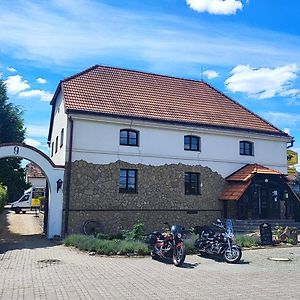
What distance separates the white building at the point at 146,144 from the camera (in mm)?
19000

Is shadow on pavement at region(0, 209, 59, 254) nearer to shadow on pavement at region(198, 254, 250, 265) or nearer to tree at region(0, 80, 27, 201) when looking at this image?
tree at region(0, 80, 27, 201)

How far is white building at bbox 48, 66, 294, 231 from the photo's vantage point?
19.0m

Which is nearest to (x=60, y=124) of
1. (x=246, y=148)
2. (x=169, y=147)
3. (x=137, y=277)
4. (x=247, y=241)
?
(x=169, y=147)

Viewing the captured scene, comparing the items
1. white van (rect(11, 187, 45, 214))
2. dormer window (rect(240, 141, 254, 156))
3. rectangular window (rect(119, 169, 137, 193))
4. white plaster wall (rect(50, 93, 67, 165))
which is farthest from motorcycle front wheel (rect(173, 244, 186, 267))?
white van (rect(11, 187, 45, 214))

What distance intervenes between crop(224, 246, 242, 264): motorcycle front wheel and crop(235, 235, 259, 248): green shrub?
11.2 feet

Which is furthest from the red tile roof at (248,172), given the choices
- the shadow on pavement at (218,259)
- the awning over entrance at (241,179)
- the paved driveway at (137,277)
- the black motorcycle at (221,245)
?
the shadow on pavement at (218,259)

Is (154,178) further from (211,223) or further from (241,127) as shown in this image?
(241,127)

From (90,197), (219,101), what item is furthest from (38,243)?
(219,101)

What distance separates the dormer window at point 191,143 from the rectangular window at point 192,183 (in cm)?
151

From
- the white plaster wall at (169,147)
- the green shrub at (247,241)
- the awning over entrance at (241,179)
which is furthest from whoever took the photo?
the awning over entrance at (241,179)

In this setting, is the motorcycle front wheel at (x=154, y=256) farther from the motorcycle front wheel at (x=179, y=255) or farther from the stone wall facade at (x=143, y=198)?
the stone wall facade at (x=143, y=198)

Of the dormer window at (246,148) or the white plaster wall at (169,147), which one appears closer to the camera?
the white plaster wall at (169,147)

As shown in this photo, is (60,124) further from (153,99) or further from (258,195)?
(258,195)

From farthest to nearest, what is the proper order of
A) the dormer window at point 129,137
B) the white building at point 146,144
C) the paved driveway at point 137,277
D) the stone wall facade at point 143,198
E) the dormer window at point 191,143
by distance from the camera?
the dormer window at point 191,143 → the dormer window at point 129,137 → the white building at point 146,144 → the stone wall facade at point 143,198 → the paved driveway at point 137,277
